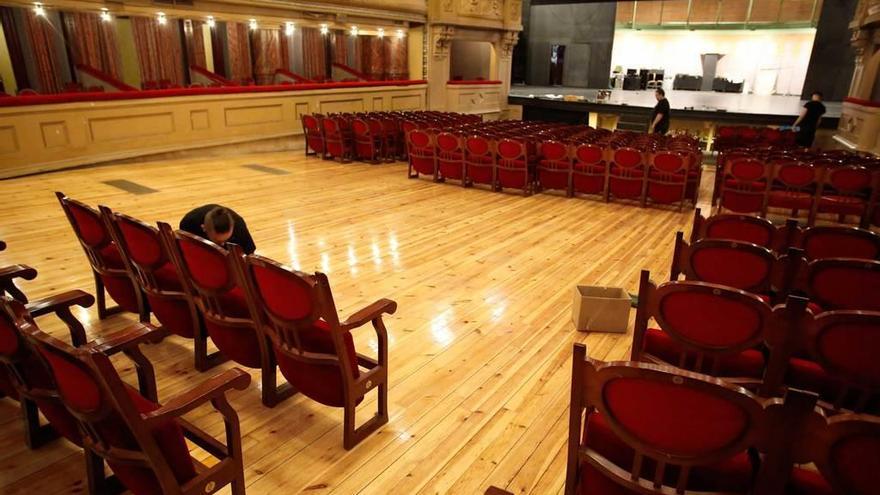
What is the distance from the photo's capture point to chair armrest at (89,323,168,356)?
1803mm

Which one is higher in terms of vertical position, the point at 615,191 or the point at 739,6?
the point at 739,6

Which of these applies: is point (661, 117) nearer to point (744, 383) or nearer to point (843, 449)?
point (744, 383)

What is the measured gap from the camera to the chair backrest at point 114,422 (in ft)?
4.52

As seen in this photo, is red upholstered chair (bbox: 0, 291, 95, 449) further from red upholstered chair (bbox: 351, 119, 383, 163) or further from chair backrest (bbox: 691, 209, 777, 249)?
red upholstered chair (bbox: 351, 119, 383, 163)

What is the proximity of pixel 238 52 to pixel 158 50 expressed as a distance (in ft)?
6.51

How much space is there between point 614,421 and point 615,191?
6163 millimetres

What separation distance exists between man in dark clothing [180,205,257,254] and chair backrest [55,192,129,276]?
423 mm

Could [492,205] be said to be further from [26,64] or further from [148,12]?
[26,64]

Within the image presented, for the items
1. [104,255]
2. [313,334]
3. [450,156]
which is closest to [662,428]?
[313,334]

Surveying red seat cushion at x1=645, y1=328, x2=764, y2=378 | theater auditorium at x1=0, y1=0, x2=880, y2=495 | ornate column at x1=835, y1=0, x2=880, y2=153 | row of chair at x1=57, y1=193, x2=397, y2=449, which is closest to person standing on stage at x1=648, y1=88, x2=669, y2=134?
theater auditorium at x1=0, y1=0, x2=880, y2=495

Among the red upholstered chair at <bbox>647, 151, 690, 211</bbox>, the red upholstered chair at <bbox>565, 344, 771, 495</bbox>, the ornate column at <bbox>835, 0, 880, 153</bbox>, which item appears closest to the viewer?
the red upholstered chair at <bbox>565, 344, 771, 495</bbox>

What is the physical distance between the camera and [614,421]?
143cm

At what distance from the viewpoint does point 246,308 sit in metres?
2.57

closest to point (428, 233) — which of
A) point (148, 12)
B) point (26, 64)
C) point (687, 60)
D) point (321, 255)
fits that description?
point (321, 255)
